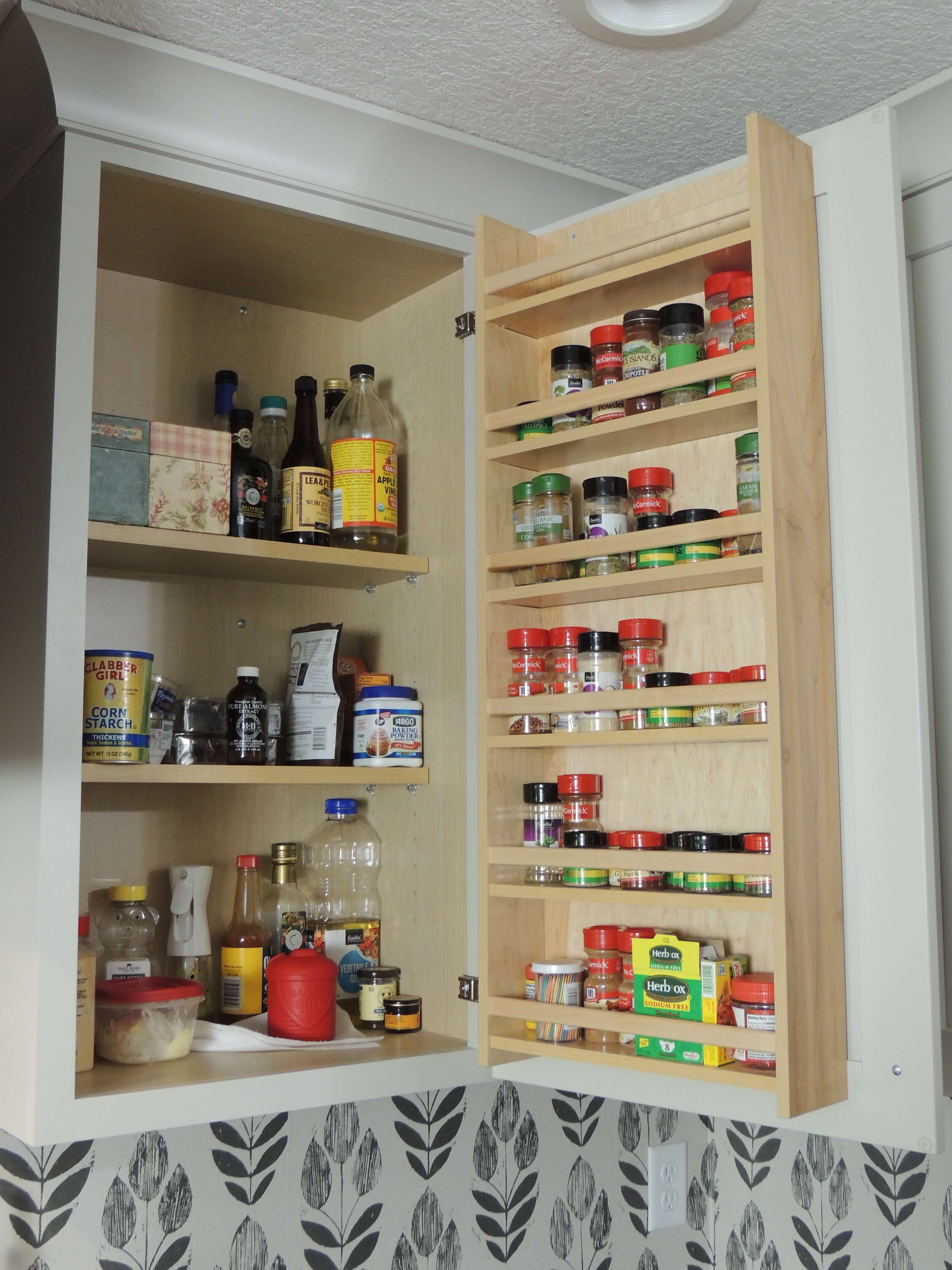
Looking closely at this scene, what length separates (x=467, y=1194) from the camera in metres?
1.82

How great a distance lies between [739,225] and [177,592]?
0.90m

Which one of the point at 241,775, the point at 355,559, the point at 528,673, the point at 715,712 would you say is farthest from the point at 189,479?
the point at 715,712

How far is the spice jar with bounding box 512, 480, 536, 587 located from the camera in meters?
1.35

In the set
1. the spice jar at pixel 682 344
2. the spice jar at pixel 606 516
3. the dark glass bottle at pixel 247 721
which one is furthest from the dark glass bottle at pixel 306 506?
the spice jar at pixel 682 344

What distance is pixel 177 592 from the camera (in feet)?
5.47

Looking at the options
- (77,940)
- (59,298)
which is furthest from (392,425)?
(77,940)

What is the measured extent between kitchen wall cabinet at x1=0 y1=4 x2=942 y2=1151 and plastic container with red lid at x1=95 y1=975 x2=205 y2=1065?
1.8 inches

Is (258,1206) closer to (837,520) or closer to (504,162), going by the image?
(837,520)

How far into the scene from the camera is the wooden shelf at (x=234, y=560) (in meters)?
1.36

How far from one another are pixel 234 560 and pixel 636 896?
0.66 metres

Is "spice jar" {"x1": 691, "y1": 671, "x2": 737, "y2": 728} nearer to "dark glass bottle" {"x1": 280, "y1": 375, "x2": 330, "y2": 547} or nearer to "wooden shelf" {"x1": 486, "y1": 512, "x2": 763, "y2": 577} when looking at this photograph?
"wooden shelf" {"x1": 486, "y1": 512, "x2": 763, "y2": 577}

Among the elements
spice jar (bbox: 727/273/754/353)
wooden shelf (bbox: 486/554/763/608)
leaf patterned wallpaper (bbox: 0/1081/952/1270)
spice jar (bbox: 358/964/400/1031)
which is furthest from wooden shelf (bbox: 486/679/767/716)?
leaf patterned wallpaper (bbox: 0/1081/952/1270)

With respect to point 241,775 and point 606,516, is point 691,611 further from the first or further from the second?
point 241,775

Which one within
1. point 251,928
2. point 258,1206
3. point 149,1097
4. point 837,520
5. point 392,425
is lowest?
point 258,1206
